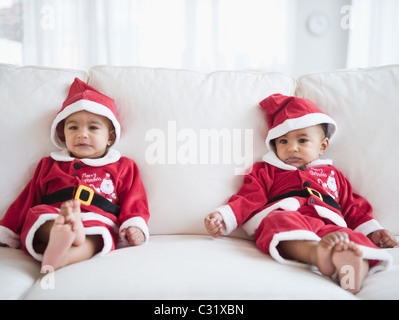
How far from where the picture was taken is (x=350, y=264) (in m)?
0.86

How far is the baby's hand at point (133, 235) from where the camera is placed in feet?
3.55

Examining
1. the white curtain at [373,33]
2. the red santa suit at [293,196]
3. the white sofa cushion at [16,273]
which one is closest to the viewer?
the white sofa cushion at [16,273]

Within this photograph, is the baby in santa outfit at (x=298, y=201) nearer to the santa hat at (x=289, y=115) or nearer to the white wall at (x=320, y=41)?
the santa hat at (x=289, y=115)

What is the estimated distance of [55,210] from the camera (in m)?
1.07

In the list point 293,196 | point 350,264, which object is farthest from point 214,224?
point 350,264

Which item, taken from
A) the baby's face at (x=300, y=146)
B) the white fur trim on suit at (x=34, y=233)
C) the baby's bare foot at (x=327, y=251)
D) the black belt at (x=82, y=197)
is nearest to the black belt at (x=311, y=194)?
the baby's face at (x=300, y=146)

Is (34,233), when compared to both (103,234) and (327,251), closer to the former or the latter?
(103,234)

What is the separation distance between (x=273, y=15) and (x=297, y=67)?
1.41 feet

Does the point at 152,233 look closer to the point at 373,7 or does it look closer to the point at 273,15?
the point at 273,15

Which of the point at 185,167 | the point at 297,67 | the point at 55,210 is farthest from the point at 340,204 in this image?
the point at 297,67

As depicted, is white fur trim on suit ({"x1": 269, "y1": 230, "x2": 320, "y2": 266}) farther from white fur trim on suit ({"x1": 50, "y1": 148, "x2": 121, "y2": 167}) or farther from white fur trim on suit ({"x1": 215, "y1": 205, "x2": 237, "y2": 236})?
white fur trim on suit ({"x1": 50, "y1": 148, "x2": 121, "y2": 167})

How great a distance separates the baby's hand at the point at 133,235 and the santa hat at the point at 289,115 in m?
0.56

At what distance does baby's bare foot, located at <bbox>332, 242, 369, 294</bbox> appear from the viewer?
855 mm

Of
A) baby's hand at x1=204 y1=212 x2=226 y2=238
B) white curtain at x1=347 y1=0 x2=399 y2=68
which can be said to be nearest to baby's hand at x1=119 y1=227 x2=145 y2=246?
baby's hand at x1=204 y1=212 x2=226 y2=238
